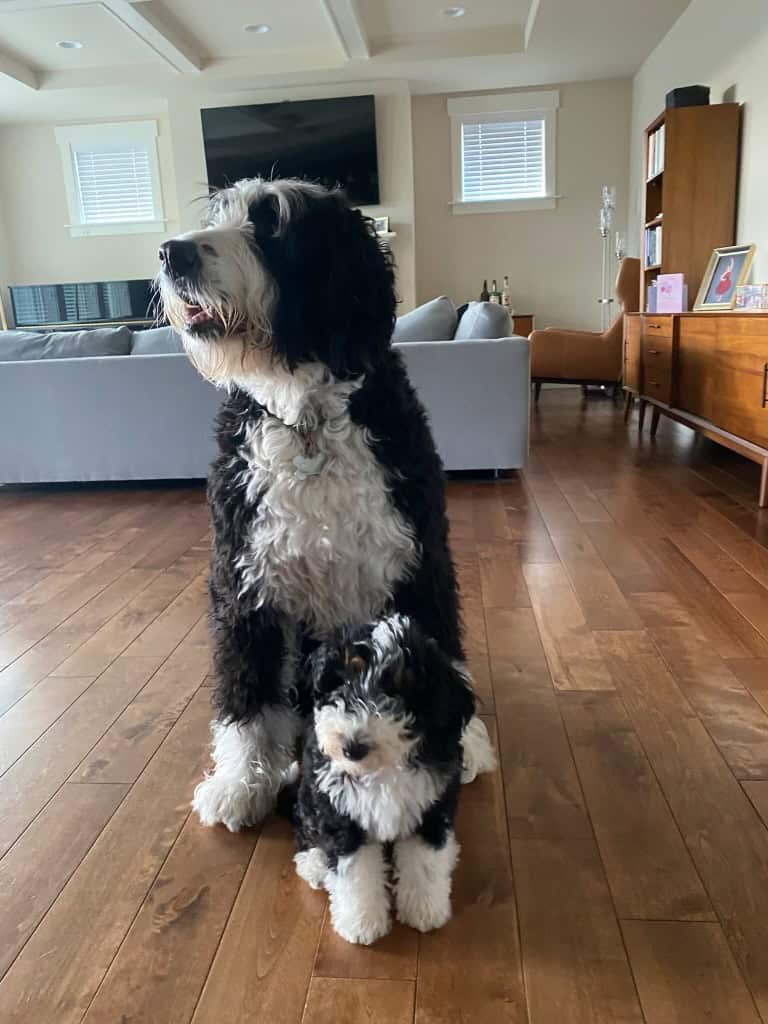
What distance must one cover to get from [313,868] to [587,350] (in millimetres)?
5499

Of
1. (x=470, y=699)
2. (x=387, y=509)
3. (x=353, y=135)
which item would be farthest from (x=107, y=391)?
(x=353, y=135)

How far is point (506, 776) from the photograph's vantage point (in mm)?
1456

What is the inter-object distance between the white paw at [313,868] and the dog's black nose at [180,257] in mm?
888

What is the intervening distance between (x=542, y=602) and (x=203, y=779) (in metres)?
1.19

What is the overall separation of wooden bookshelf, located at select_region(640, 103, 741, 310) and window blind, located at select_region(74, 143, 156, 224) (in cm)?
526

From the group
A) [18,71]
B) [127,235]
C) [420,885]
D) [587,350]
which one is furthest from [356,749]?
[127,235]

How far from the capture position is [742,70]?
4.40 m

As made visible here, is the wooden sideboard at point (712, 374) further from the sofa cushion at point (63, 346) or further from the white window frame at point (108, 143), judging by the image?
the white window frame at point (108, 143)

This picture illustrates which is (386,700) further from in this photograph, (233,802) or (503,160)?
(503,160)

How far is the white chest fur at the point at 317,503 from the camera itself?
1208 mm

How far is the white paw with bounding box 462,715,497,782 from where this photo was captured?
142 cm

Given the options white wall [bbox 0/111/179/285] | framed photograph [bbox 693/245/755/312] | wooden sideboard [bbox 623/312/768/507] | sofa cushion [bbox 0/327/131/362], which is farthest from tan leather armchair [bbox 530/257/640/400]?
white wall [bbox 0/111/179/285]

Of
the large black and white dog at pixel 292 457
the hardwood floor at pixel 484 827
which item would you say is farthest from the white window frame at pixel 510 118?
the large black and white dog at pixel 292 457

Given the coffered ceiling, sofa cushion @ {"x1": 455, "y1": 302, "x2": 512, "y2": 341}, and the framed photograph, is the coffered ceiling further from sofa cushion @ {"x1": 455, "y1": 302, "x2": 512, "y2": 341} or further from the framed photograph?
sofa cushion @ {"x1": 455, "y1": 302, "x2": 512, "y2": 341}
